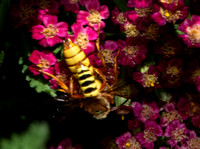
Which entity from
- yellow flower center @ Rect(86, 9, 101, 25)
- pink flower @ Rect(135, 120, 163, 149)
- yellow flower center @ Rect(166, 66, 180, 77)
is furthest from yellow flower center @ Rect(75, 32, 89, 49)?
pink flower @ Rect(135, 120, 163, 149)

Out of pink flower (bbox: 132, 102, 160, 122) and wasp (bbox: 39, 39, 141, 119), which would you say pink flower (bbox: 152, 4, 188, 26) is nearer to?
wasp (bbox: 39, 39, 141, 119)

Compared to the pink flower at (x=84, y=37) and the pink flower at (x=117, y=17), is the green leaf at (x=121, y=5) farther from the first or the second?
the pink flower at (x=84, y=37)

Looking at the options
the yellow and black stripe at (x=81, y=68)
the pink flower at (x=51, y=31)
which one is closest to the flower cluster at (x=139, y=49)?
the pink flower at (x=51, y=31)

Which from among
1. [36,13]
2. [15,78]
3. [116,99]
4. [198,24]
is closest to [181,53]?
[198,24]

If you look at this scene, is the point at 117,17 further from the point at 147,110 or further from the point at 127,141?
the point at 127,141

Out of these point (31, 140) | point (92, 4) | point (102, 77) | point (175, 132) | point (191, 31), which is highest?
point (92, 4)

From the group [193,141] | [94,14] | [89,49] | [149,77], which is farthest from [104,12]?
[193,141]
